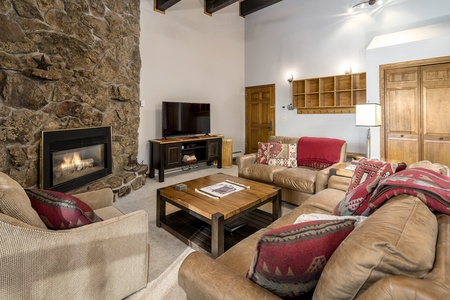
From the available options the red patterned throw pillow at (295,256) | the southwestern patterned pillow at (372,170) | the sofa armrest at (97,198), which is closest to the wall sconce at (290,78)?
the southwestern patterned pillow at (372,170)

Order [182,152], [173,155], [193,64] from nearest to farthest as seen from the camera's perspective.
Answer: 1. [173,155]
2. [182,152]
3. [193,64]

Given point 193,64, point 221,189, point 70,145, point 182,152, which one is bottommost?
point 221,189

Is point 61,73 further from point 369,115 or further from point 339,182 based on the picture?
point 369,115

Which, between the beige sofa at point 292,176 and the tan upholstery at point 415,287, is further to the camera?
the beige sofa at point 292,176

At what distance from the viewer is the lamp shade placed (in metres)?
2.95

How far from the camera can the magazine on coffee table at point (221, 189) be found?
7.88 feet

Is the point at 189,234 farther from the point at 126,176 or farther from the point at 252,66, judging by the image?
the point at 252,66

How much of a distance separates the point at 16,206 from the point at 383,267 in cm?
150

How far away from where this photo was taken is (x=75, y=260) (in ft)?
4.21

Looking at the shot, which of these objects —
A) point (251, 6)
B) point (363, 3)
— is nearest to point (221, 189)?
point (363, 3)

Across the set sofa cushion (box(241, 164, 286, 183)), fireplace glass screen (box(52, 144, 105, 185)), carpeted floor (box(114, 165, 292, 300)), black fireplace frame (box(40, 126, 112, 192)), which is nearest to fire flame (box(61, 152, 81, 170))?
fireplace glass screen (box(52, 144, 105, 185))

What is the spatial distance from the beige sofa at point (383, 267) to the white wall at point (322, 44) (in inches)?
143

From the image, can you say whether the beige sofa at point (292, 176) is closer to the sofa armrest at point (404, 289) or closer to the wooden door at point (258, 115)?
the sofa armrest at point (404, 289)

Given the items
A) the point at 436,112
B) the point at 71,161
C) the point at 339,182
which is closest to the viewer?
the point at 339,182
